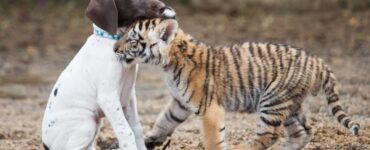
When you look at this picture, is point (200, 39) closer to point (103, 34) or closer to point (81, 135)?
point (103, 34)

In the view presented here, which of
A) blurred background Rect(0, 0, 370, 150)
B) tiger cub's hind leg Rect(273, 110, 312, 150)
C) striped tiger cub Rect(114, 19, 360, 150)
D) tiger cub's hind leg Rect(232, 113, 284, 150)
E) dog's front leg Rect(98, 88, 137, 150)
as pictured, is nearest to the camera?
dog's front leg Rect(98, 88, 137, 150)

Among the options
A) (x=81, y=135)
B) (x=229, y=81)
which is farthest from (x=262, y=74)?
(x=81, y=135)

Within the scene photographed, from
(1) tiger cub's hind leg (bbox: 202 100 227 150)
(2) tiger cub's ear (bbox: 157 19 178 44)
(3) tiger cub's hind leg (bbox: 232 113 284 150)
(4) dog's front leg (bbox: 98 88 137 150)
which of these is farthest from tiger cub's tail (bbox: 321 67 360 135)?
(4) dog's front leg (bbox: 98 88 137 150)

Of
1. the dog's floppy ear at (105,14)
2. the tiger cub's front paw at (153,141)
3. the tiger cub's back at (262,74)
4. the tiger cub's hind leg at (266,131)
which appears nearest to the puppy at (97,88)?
the dog's floppy ear at (105,14)

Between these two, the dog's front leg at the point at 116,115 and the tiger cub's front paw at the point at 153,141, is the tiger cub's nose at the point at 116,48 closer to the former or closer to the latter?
the dog's front leg at the point at 116,115

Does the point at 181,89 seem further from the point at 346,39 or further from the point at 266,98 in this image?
the point at 346,39

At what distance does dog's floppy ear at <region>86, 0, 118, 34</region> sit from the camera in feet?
22.1

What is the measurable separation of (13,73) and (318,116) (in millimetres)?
5895

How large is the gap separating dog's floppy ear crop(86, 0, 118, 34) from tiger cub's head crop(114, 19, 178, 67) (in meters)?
0.15

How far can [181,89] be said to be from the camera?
6.91 meters

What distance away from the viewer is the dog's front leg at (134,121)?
22.9 ft

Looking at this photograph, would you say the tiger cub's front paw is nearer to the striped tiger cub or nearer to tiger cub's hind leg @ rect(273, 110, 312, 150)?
the striped tiger cub

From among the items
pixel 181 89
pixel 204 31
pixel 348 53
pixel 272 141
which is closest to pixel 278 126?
pixel 272 141

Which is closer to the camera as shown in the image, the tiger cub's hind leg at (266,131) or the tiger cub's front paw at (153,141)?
the tiger cub's hind leg at (266,131)
